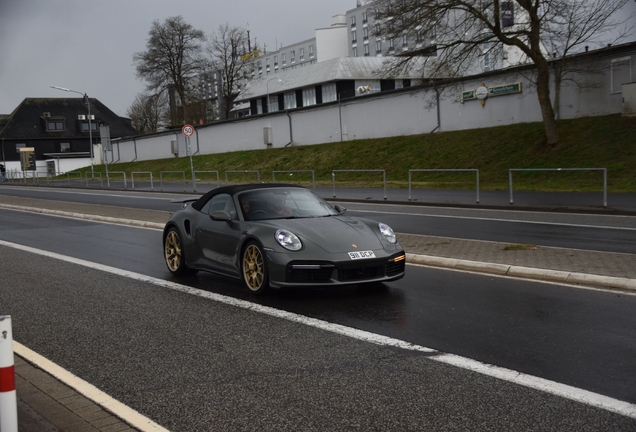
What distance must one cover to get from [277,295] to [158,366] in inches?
114

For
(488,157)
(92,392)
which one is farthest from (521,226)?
(488,157)

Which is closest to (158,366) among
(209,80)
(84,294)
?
(84,294)

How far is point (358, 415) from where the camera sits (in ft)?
14.7

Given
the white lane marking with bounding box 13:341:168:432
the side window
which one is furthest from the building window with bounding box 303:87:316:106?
the white lane marking with bounding box 13:341:168:432

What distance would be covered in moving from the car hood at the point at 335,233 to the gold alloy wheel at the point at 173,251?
7.15 feet

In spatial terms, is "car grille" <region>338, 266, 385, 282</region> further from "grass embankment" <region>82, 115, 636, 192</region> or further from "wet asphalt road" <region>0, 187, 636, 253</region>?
"grass embankment" <region>82, 115, 636, 192</region>

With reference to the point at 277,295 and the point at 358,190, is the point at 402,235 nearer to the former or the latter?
the point at 277,295

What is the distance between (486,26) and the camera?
30.7 m

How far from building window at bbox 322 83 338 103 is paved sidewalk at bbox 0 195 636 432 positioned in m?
57.4

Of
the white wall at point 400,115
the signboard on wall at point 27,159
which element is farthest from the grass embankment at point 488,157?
the signboard on wall at point 27,159

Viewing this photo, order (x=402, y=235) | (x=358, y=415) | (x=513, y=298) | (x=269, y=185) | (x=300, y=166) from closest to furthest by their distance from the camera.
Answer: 1. (x=358, y=415)
2. (x=513, y=298)
3. (x=269, y=185)
4. (x=402, y=235)
5. (x=300, y=166)

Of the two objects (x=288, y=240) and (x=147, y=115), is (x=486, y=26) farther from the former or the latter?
(x=147, y=115)

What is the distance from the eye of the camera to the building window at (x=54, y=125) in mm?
94375

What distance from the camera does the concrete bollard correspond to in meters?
3.48
